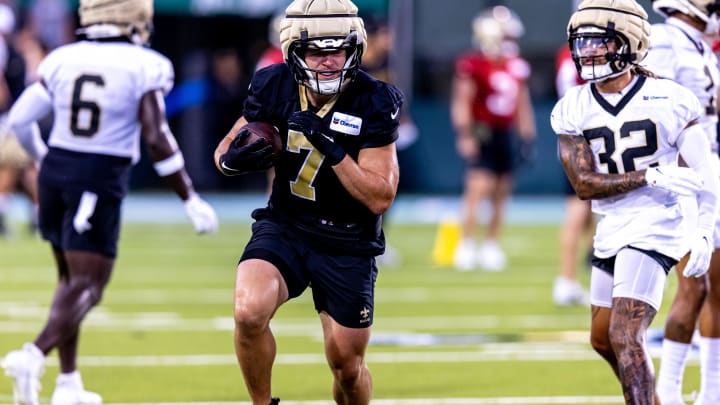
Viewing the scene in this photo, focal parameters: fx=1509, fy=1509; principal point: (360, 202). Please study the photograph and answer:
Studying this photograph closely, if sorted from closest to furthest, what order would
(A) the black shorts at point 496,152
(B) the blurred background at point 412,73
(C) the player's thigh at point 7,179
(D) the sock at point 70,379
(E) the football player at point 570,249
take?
(D) the sock at point 70,379 < (E) the football player at point 570,249 < (A) the black shorts at point 496,152 < (C) the player's thigh at point 7,179 < (B) the blurred background at point 412,73

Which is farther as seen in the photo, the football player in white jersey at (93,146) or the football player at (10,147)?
the football player at (10,147)

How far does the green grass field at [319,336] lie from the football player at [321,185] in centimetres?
136

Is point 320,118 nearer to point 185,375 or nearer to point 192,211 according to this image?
point 192,211

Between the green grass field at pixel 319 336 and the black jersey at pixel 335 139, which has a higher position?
the black jersey at pixel 335 139

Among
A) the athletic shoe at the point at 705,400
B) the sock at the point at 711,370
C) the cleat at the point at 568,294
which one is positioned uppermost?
the sock at the point at 711,370

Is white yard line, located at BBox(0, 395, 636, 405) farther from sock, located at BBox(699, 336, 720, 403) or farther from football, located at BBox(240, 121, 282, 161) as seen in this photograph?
football, located at BBox(240, 121, 282, 161)

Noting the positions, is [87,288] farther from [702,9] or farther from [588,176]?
[702,9]

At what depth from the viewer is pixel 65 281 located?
264 inches

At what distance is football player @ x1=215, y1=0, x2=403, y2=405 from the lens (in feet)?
17.5

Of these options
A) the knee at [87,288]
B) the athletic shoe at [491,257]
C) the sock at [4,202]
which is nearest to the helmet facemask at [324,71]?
the knee at [87,288]

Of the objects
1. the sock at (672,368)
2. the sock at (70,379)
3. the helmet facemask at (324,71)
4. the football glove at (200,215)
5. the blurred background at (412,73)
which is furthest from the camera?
the blurred background at (412,73)

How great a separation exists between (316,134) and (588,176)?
1027 millimetres

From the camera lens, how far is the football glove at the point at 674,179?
17.6 feet

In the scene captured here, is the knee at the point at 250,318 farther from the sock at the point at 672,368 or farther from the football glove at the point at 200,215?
the sock at the point at 672,368
